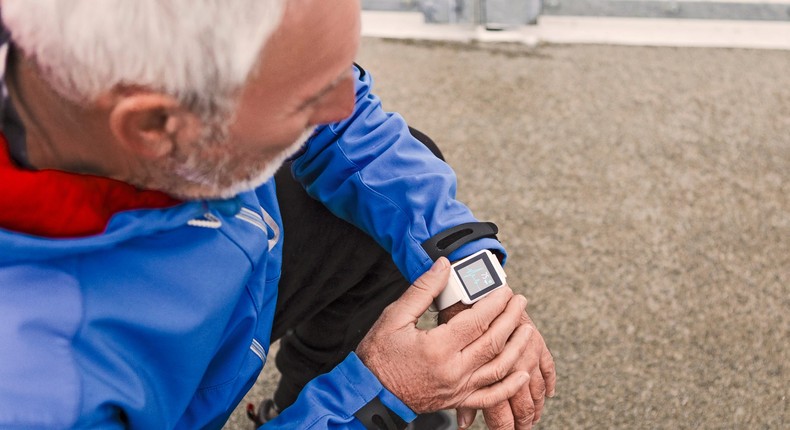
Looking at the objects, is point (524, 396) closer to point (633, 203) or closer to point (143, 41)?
point (143, 41)

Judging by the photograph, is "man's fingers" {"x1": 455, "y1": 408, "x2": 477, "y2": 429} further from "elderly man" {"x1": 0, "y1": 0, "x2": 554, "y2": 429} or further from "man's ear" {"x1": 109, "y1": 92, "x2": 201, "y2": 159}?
"man's ear" {"x1": 109, "y1": 92, "x2": 201, "y2": 159}

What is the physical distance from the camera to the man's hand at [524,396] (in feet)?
3.17

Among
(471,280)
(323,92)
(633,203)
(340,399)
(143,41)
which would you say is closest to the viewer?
(143,41)

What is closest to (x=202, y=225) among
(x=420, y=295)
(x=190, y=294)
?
(x=190, y=294)

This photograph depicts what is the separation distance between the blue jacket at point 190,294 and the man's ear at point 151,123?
0.08 meters

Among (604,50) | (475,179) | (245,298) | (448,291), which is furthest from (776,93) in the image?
(245,298)

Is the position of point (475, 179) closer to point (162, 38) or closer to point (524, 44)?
point (524, 44)

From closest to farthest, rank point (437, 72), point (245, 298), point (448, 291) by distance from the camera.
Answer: point (245, 298) → point (448, 291) → point (437, 72)

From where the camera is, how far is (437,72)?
2.15m

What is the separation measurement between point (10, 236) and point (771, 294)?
137 centimetres

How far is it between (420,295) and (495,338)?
4.0 inches

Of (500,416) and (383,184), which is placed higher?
(383,184)

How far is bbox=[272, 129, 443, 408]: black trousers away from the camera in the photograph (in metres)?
1.08

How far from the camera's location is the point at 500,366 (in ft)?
3.05
